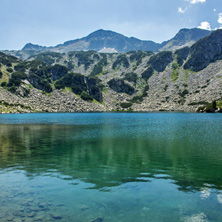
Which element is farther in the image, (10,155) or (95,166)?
(10,155)

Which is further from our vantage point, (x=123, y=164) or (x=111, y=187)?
(x=123, y=164)

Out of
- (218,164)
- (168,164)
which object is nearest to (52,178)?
(168,164)

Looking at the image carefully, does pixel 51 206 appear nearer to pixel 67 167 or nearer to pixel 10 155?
pixel 67 167

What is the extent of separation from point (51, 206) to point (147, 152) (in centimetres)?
2306

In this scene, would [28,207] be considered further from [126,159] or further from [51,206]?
[126,159]

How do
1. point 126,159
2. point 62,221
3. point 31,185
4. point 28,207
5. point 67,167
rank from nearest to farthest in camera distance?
point 62,221
point 28,207
point 31,185
point 67,167
point 126,159

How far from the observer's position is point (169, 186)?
64.0 ft

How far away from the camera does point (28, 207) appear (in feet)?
49.1

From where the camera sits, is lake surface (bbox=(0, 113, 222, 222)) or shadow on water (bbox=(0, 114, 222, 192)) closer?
lake surface (bbox=(0, 113, 222, 222))

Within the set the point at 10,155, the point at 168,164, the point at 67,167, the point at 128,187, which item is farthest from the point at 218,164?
the point at 10,155

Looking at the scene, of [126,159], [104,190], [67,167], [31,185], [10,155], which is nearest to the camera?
[104,190]

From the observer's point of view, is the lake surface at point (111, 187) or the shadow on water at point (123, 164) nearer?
the lake surface at point (111, 187)

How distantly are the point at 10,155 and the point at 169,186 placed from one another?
26302 millimetres

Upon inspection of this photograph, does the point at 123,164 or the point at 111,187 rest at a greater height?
the point at 111,187
